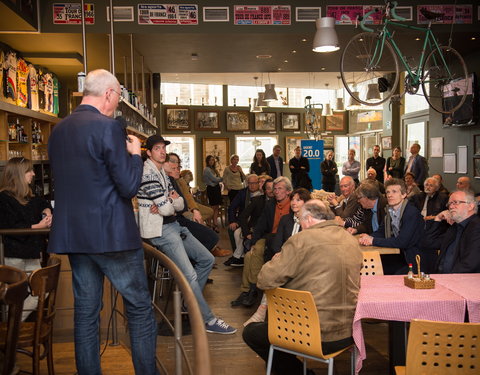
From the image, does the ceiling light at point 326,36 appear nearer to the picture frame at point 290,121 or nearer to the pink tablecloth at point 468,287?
the pink tablecloth at point 468,287

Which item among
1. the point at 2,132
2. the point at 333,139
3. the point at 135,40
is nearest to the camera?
the point at 2,132

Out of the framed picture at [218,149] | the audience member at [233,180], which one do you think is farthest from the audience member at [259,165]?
the framed picture at [218,149]

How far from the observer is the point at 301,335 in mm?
3094

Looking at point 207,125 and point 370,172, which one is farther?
point 207,125

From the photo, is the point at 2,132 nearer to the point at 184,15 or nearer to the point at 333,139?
the point at 184,15

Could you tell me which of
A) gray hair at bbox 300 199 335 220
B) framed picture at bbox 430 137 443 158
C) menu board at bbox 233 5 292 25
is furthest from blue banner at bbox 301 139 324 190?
gray hair at bbox 300 199 335 220

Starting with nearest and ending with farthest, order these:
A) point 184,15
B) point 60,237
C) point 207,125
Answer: point 60,237 < point 184,15 < point 207,125

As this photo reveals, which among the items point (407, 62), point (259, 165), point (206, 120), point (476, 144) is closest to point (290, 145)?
point (206, 120)

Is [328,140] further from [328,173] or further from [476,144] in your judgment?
[476,144]

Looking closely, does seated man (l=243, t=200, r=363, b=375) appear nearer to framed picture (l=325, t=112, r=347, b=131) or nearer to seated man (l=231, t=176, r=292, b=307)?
seated man (l=231, t=176, r=292, b=307)

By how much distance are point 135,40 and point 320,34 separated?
3590mm

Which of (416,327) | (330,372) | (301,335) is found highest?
(416,327)

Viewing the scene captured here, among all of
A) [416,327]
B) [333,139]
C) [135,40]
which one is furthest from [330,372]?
[333,139]

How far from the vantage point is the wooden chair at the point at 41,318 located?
302cm
